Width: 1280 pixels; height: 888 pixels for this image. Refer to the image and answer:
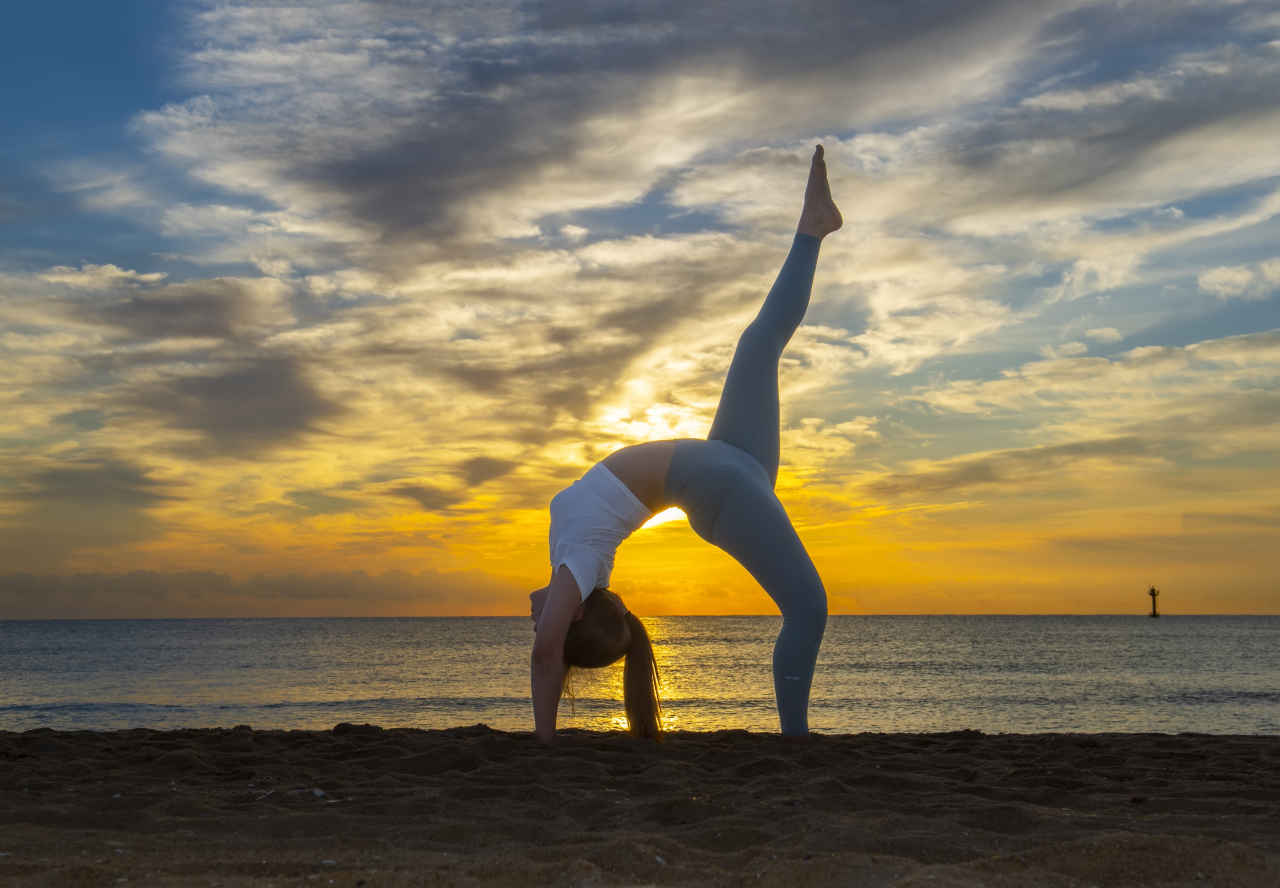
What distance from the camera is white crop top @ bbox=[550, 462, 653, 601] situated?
13.1 ft

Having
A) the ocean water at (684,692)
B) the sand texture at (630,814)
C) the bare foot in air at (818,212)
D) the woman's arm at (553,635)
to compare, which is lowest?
the ocean water at (684,692)

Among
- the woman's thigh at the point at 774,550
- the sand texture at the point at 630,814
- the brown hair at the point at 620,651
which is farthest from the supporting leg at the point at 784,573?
the brown hair at the point at 620,651

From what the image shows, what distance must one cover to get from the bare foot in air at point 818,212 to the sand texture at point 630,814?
110 inches

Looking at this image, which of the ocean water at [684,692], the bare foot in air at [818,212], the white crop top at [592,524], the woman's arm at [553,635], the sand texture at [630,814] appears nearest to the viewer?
the sand texture at [630,814]

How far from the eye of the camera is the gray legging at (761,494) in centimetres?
394

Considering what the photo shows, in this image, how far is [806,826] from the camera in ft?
8.19

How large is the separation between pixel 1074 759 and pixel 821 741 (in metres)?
1.34

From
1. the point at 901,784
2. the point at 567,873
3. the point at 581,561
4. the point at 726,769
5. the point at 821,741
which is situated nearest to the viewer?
the point at 567,873

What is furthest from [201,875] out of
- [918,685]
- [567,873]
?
[918,685]

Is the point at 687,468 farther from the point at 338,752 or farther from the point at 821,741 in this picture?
the point at 338,752

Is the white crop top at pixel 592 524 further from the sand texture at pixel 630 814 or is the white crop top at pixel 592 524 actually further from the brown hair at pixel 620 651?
the sand texture at pixel 630 814

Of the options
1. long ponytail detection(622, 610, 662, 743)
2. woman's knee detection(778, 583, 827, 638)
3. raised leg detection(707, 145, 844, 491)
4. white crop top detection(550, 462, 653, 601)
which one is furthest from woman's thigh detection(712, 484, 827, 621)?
long ponytail detection(622, 610, 662, 743)

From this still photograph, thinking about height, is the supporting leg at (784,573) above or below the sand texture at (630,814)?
above

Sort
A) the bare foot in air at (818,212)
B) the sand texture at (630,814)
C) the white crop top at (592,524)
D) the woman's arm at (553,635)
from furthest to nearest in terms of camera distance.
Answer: the bare foot in air at (818,212) → the white crop top at (592,524) → the woman's arm at (553,635) → the sand texture at (630,814)
